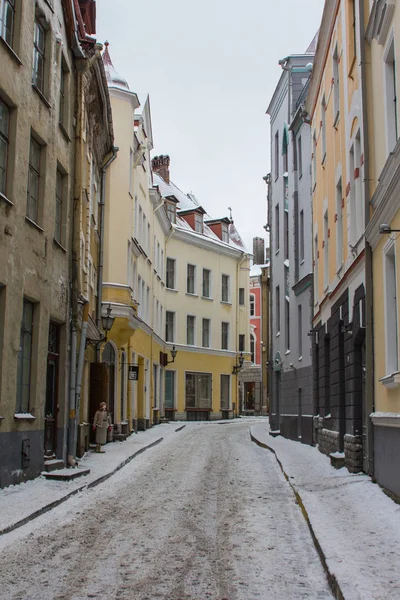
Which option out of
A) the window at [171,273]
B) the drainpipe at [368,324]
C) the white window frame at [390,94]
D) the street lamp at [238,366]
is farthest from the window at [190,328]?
the white window frame at [390,94]

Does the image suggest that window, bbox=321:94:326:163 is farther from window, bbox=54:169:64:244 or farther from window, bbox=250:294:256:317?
window, bbox=250:294:256:317

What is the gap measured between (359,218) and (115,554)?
29.0 ft

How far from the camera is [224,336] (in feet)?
153

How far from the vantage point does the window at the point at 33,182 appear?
1320 cm

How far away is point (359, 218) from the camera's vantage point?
14.0m

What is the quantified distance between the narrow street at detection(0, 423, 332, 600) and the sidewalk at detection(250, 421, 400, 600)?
189 millimetres

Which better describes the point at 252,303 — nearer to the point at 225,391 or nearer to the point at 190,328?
the point at 225,391

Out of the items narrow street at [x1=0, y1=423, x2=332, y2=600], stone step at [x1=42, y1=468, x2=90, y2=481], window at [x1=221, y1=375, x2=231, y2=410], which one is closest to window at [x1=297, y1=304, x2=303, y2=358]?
narrow street at [x1=0, y1=423, x2=332, y2=600]

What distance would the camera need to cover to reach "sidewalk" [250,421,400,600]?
5.70 meters

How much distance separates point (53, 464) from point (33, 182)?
17.4 feet

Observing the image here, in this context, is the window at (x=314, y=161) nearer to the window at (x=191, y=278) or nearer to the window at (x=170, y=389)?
the window at (x=170, y=389)

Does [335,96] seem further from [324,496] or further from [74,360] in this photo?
[324,496]

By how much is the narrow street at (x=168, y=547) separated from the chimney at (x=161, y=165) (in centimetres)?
3554

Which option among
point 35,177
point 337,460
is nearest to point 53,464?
point 35,177
